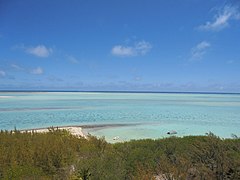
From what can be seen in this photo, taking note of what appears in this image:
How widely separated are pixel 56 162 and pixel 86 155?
165 cm

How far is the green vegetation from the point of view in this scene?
8.63 m

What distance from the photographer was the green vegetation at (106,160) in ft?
28.3

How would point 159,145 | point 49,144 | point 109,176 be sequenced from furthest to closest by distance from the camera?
point 159,145, point 49,144, point 109,176

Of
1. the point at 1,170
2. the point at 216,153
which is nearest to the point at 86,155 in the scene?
the point at 1,170

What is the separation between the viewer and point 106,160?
980 centimetres

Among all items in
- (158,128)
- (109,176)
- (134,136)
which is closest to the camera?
(109,176)

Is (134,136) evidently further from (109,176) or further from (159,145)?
(109,176)

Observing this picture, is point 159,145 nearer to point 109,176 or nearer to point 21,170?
point 109,176

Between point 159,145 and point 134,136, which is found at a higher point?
point 159,145

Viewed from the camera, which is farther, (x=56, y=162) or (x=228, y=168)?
(x=56, y=162)

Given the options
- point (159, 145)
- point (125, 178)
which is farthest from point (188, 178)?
point (159, 145)

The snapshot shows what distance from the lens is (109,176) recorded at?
8266mm

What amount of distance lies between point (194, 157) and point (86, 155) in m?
4.49

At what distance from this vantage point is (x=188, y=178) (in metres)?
8.82
